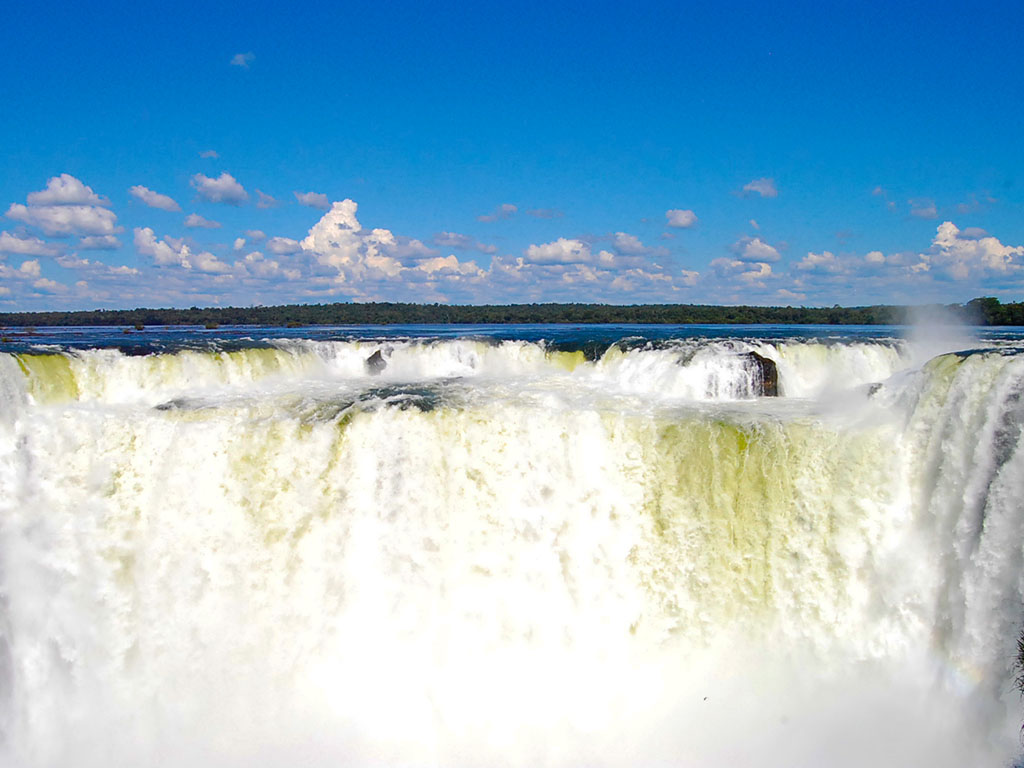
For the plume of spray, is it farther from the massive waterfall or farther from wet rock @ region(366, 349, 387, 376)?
wet rock @ region(366, 349, 387, 376)

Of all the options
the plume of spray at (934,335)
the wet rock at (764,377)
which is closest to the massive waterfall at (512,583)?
the wet rock at (764,377)

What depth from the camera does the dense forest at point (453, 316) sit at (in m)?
48.3

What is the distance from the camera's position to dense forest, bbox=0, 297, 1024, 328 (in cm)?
4828

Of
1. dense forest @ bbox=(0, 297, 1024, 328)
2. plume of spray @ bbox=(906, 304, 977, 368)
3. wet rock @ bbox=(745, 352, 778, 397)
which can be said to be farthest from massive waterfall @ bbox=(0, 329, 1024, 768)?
dense forest @ bbox=(0, 297, 1024, 328)

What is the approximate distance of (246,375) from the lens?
17203 mm

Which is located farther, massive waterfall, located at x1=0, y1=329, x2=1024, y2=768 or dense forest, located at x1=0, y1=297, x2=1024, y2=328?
dense forest, located at x1=0, y1=297, x2=1024, y2=328

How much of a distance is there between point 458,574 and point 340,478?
7.62ft

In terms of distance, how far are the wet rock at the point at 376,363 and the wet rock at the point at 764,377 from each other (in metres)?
10.5

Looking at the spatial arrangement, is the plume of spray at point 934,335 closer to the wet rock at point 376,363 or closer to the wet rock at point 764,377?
the wet rock at point 764,377

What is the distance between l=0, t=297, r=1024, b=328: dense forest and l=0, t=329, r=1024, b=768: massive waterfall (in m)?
35.6

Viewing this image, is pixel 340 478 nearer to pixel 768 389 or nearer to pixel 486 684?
pixel 486 684

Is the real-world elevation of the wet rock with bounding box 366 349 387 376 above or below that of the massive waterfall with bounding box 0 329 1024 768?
→ above

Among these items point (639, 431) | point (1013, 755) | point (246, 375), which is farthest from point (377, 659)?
point (246, 375)

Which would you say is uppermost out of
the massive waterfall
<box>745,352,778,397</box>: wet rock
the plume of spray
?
the plume of spray
